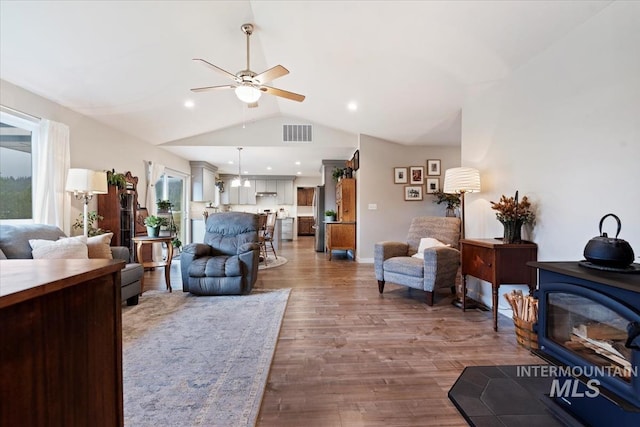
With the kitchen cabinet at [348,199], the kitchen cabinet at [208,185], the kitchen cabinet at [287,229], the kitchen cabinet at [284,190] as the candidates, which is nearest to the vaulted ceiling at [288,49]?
the kitchen cabinet at [348,199]

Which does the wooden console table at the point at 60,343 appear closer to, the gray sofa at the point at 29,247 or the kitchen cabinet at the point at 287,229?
the gray sofa at the point at 29,247

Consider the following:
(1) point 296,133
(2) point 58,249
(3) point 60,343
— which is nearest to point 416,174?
(1) point 296,133

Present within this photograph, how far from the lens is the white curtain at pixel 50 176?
3275 mm

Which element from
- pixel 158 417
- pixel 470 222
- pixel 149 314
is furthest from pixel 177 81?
pixel 470 222

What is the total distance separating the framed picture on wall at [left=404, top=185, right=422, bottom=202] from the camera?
227 inches

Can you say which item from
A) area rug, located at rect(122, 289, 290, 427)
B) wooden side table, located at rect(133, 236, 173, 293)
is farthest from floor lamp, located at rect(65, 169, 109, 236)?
area rug, located at rect(122, 289, 290, 427)

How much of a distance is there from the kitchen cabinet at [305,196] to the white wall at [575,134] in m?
8.31

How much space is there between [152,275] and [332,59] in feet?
13.8

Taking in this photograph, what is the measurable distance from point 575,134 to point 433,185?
3.81 meters

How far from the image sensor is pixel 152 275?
4.58m

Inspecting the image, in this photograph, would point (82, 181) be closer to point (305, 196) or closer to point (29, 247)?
point (29, 247)

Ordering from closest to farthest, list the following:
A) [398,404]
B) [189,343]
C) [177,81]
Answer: [398,404], [189,343], [177,81]

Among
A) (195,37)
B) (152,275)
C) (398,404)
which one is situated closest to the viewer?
(398,404)

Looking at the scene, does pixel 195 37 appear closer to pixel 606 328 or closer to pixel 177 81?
pixel 177 81
